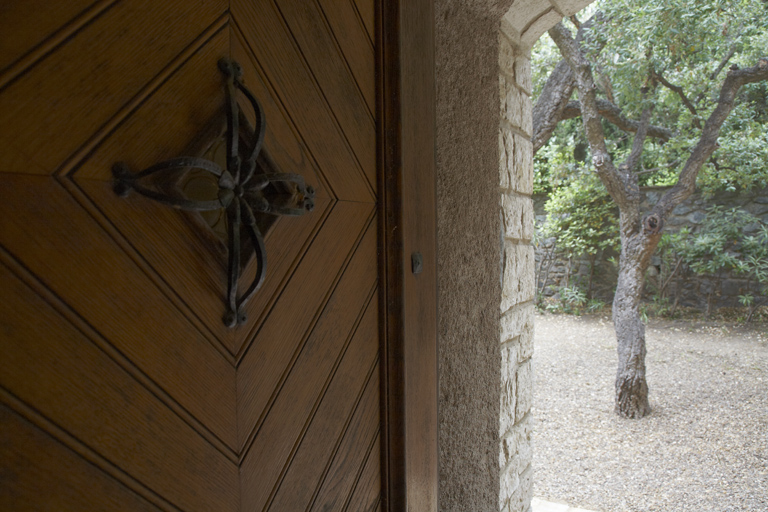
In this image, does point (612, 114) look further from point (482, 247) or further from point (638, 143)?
point (482, 247)

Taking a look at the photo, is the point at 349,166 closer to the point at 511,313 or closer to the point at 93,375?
the point at 93,375

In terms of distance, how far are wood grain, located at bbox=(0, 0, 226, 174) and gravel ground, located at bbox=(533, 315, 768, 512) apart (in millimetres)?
4525

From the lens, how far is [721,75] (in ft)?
21.8

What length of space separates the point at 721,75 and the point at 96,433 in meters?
7.97

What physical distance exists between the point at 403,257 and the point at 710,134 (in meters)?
5.90

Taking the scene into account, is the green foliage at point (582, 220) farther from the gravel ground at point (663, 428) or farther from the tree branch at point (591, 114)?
the tree branch at point (591, 114)

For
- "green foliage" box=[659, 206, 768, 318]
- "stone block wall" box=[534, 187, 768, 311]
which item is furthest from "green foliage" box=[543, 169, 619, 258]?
"green foliage" box=[659, 206, 768, 318]

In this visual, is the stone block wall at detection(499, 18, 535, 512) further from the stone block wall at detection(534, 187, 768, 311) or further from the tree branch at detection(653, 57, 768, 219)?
the stone block wall at detection(534, 187, 768, 311)

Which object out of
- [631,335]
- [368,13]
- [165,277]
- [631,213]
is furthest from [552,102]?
[165,277]

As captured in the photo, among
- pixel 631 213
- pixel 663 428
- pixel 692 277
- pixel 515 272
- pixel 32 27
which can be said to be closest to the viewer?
pixel 32 27

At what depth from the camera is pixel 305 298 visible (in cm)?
91

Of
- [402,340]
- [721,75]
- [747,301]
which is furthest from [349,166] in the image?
[747,301]

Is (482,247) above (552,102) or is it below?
below

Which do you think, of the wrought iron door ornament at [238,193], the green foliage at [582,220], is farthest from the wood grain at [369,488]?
the green foliage at [582,220]
